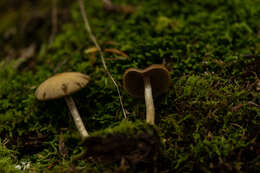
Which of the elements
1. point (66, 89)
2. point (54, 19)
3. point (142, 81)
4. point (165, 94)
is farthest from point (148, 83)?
point (54, 19)

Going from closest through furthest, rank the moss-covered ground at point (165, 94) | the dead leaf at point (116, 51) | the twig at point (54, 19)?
the moss-covered ground at point (165, 94)
the dead leaf at point (116, 51)
the twig at point (54, 19)

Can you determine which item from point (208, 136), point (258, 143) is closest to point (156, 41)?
point (208, 136)

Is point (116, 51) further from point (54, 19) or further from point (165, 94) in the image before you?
point (54, 19)

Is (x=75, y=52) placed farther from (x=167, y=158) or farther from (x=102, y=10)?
(x=167, y=158)

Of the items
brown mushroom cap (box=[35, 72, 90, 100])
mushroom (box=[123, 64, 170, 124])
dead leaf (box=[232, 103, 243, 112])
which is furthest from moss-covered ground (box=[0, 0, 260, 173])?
brown mushroom cap (box=[35, 72, 90, 100])

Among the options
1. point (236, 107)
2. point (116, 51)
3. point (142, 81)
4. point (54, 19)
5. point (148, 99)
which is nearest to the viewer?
point (236, 107)

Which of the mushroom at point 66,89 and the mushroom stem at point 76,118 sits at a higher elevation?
the mushroom at point 66,89

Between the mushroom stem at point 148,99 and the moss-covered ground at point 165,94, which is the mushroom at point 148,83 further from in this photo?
the moss-covered ground at point 165,94

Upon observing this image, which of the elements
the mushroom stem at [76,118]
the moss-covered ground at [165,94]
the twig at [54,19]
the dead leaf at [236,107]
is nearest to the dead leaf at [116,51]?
the moss-covered ground at [165,94]
